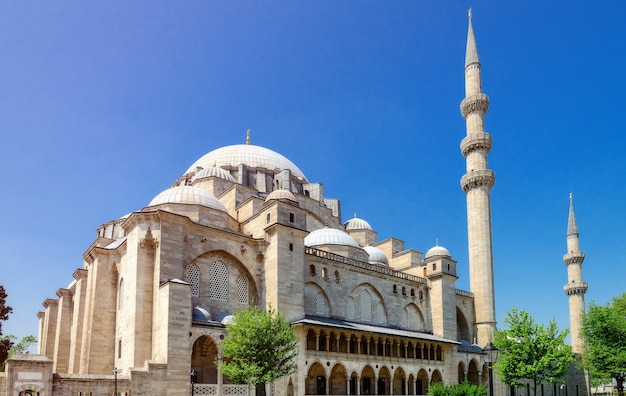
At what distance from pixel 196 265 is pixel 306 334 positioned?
594 cm

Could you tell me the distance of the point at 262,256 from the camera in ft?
88.1

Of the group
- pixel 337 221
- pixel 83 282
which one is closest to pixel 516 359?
pixel 337 221

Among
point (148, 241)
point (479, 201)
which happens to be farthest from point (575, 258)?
point (148, 241)

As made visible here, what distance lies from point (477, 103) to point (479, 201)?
747 centimetres

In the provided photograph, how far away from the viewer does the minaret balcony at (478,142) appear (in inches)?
1590

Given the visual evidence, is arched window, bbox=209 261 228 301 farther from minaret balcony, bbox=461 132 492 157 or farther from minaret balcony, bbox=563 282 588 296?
minaret balcony, bbox=563 282 588 296

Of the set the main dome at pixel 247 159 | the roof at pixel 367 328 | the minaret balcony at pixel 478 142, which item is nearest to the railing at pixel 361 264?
the roof at pixel 367 328

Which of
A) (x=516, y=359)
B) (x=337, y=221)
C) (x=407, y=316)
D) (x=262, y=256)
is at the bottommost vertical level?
(x=516, y=359)

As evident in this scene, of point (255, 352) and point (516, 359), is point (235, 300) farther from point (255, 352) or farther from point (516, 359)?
point (516, 359)

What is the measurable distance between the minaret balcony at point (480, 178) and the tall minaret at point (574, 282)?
20.7m

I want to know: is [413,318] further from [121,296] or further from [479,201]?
[121,296]

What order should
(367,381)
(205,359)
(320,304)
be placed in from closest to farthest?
(205,359)
(320,304)
(367,381)

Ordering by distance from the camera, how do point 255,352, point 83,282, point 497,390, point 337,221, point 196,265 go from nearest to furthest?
point 255,352 < point 196,265 < point 83,282 < point 497,390 < point 337,221

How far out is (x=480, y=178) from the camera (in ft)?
129
